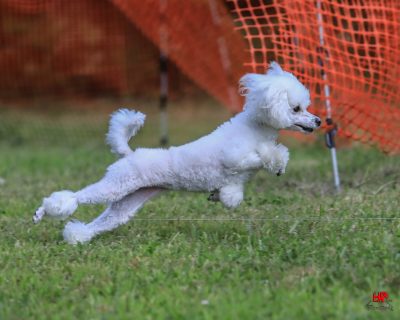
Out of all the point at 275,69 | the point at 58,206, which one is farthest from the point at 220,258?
the point at 275,69

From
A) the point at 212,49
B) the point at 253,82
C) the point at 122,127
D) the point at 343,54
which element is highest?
the point at 253,82

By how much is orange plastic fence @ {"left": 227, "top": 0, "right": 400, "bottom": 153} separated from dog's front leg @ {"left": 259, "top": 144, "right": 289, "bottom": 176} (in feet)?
5.81

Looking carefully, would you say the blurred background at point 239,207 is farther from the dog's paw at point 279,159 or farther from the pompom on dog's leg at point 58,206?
the dog's paw at point 279,159

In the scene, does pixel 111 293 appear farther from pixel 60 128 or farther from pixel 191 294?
pixel 60 128

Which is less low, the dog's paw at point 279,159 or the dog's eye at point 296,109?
the dog's eye at point 296,109

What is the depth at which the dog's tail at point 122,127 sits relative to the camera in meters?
5.30

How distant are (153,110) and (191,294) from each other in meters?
11.3

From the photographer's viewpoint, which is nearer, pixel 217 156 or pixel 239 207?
pixel 217 156

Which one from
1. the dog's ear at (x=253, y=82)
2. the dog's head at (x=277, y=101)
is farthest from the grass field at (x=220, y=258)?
the dog's ear at (x=253, y=82)

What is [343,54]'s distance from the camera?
7586mm

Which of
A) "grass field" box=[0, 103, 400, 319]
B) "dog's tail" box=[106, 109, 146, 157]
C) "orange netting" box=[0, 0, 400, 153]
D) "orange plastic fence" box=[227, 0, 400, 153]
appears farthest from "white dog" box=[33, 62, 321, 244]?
"orange plastic fence" box=[227, 0, 400, 153]

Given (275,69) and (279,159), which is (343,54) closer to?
(275,69)

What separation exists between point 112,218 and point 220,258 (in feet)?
2.87

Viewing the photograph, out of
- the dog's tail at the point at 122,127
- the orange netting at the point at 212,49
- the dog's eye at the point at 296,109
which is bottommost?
the orange netting at the point at 212,49
